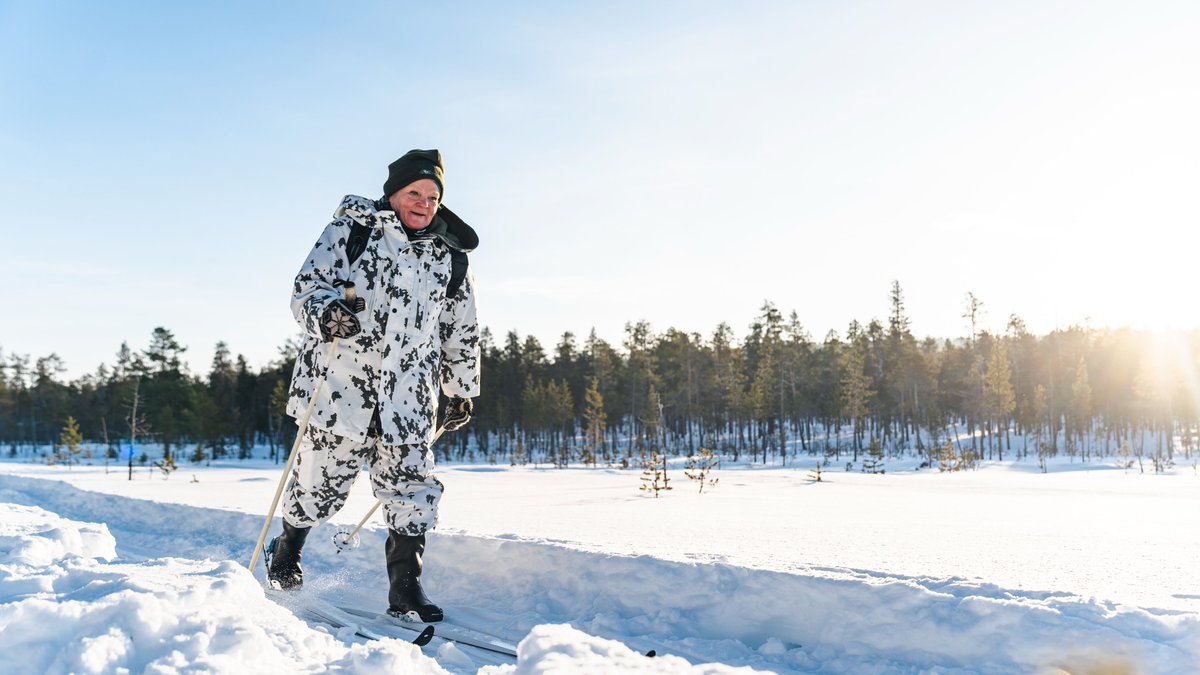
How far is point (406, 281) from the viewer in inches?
135

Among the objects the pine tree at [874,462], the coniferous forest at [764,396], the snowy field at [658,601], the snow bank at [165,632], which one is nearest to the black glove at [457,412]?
the snowy field at [658,601]

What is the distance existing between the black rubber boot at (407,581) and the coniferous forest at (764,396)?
135 feet

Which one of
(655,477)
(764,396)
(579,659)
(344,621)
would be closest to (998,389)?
(764,396)

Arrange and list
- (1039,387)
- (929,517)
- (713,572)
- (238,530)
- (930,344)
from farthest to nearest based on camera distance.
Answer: (930,344) → (1039,387) → (929,517) → (238,530) → (713,572)

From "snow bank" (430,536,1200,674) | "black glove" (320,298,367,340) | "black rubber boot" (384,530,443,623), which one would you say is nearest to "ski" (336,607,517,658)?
"black rubber boot" (384,530,443,623)

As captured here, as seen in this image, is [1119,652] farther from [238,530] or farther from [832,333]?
[832,333]

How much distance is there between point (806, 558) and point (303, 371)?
2692mm

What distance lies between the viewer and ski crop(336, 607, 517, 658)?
279cm

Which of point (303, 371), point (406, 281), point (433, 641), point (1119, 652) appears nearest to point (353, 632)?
point (433, 641)

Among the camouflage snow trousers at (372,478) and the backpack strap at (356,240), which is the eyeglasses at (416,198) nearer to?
the backpack strap at (356,240)

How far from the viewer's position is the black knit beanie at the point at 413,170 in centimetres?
348

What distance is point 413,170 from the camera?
3.48m

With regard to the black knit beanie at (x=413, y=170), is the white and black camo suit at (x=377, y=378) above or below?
below

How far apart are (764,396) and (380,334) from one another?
51474mm
